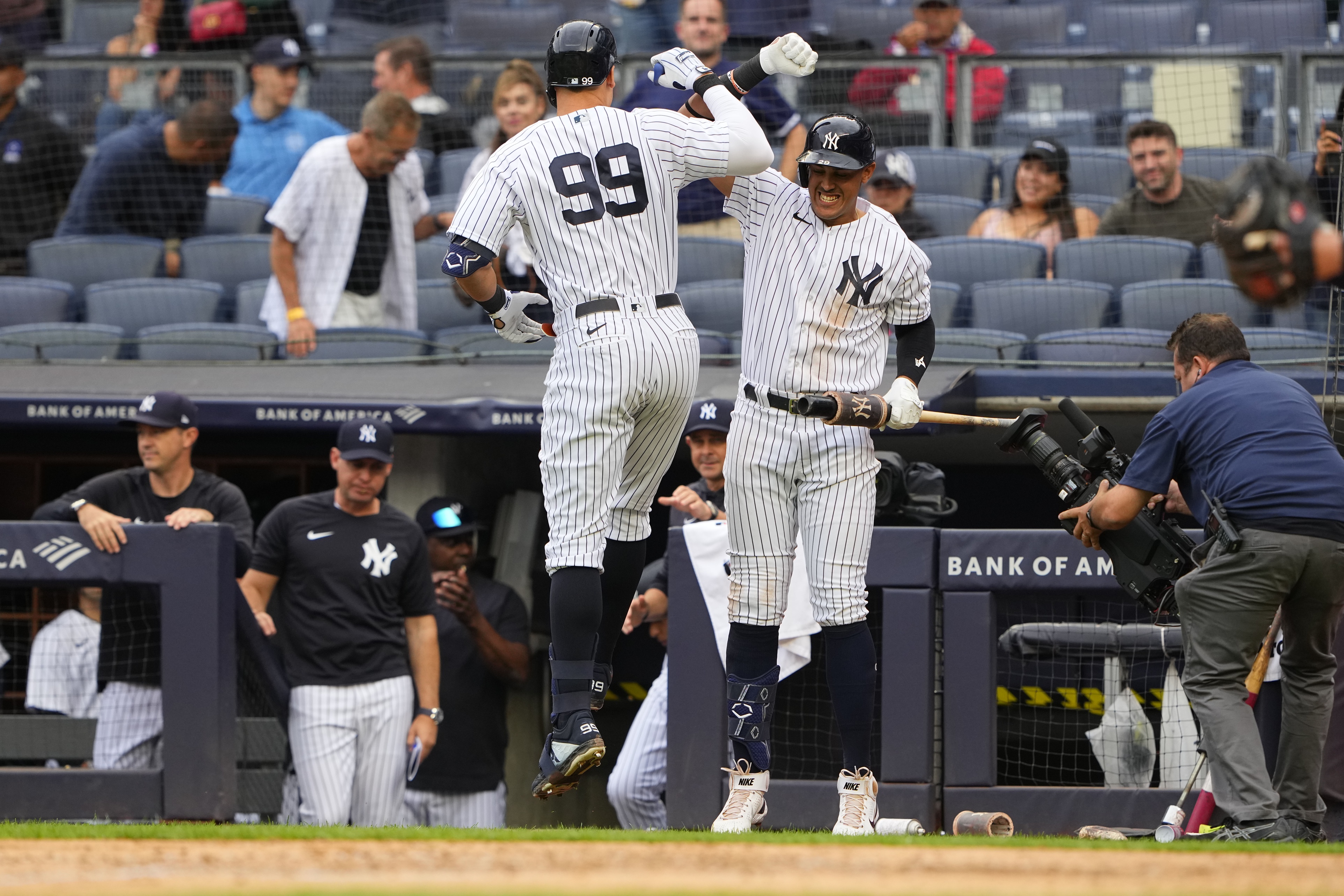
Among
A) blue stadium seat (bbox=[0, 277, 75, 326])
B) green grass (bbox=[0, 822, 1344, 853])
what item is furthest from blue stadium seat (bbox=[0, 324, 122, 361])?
green grass (bbox=[0, 822, 1344, 853])

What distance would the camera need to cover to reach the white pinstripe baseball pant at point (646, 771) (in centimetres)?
624

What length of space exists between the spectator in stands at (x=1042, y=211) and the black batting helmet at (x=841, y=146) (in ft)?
9.87

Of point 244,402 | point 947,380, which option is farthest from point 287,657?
point 947,380

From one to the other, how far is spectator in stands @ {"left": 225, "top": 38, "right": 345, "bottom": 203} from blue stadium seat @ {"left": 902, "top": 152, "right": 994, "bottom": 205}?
3043 millimetres

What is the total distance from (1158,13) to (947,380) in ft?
14.2

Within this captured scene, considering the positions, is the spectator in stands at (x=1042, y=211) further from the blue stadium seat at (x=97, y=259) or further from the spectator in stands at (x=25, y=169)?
the spectator in stands at (x=25, y=169)

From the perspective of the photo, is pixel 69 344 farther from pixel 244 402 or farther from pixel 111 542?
pixel 111 542

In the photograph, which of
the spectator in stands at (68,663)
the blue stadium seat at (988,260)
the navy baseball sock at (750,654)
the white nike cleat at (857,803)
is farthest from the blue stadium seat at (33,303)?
the white nike cleat at (857,803)

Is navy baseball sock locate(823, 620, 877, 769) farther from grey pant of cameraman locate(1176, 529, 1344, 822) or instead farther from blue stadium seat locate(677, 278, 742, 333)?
blue stadium seat locate(677, 278, 742, 333)

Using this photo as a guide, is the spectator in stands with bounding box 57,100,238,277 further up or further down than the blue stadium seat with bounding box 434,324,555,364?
further up

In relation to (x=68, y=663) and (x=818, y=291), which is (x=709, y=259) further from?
(x=68, y=663)

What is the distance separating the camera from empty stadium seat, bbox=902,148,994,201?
8.21 meters

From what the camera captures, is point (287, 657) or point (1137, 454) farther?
point (287, 657)

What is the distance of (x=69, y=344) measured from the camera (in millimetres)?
7449
